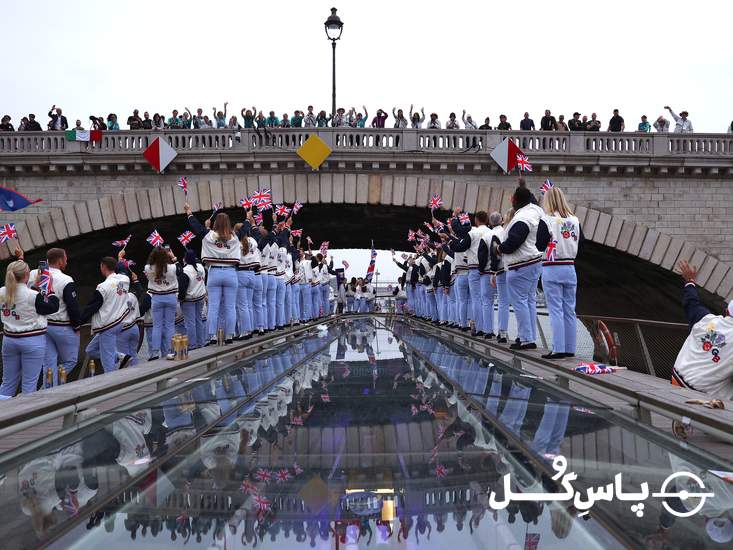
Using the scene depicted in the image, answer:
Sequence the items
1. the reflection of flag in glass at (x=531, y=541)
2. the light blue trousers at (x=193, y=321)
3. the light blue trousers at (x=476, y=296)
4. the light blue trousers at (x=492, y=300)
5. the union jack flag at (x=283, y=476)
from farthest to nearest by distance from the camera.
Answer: the light blue trousers at (x=476, y=296) < the light blue trousers at (x=193, y=321) < the light blue trousers at (x=492, y=300) < the union jack flag at (x=283, y=476) < the reflection of flag in glass at (x=531, y=541)

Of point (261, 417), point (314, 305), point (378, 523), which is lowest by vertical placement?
point (314, 305)

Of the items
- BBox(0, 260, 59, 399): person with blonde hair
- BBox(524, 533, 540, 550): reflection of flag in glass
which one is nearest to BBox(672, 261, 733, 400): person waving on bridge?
BBox(524, 533, 540, 550): reflection of flag in glass

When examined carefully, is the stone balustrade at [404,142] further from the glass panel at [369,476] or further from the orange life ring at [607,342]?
the glass panel at [369,476]

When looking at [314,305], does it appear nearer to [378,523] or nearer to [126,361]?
[126,361]

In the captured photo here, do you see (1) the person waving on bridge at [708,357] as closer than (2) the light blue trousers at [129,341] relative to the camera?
Yes

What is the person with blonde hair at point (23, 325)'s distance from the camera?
7.78 meters

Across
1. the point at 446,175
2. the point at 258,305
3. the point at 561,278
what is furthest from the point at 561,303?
the point at 446,175

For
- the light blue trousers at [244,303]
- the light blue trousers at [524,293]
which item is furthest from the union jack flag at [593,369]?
the light blue trousers at [244,303]

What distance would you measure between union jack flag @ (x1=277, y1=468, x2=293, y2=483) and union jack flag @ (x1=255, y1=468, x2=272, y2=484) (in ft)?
0.13

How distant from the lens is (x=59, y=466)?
362cm

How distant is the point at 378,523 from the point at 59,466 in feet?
5.90

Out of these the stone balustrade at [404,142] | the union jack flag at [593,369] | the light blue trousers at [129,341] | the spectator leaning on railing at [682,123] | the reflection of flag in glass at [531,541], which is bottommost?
the light blue trousers at [129,341]

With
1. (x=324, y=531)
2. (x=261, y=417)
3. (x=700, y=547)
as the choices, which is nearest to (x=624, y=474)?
(x=700, y=547)

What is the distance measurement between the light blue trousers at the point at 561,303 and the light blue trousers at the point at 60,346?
18.8 feet
